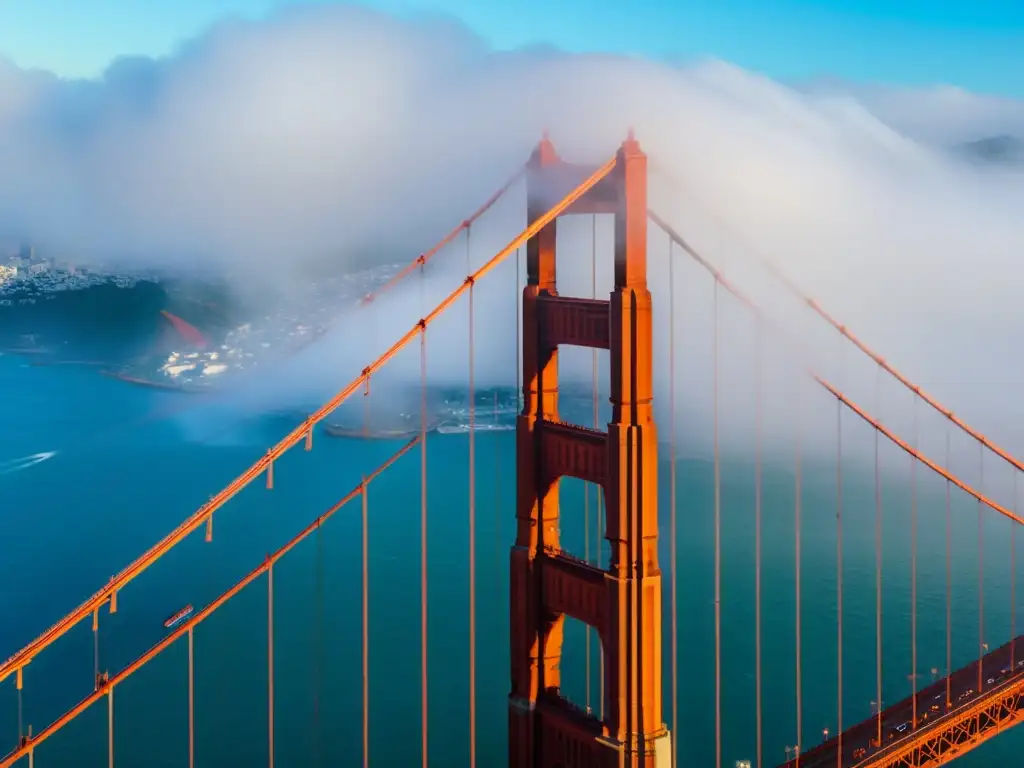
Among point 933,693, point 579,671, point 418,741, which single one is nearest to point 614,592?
point 933,693

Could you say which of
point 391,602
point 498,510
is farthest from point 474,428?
point 391,602

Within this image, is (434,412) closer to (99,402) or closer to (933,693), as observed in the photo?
(99,402)

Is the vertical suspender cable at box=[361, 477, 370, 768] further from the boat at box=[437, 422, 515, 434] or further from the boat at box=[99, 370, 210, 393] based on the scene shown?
the boat at box=[99, 370, 210, 393]

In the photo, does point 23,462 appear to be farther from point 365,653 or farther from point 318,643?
point 365,653

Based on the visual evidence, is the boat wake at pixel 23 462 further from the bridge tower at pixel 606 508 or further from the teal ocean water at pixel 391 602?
the bridge tower at pixel 606 508

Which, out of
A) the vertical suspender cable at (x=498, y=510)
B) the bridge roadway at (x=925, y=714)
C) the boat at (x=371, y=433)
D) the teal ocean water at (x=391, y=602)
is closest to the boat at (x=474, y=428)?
the boat at (x=371, y=433)

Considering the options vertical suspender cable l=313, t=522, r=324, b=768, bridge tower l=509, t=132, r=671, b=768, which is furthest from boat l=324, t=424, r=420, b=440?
bridge tower l=509, t=132, r=671, b=768
